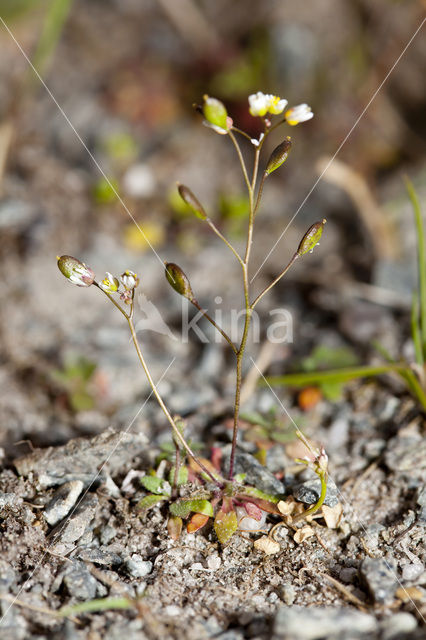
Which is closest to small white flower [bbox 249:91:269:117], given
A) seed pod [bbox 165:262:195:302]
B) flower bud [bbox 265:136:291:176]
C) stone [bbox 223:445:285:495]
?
flower bud [bbox 265:136:291:176]

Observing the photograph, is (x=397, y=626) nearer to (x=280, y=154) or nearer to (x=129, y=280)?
(x=129, y=280)

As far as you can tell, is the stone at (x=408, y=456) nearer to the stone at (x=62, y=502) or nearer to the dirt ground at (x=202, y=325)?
the dirt ground at (x=202, y=325)

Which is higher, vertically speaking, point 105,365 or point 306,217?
point 306,217

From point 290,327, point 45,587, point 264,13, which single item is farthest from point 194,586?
point 264,13

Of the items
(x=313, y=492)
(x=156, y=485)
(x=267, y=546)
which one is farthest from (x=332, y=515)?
(x=156, y=485)

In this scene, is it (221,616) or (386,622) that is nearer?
(386,622)

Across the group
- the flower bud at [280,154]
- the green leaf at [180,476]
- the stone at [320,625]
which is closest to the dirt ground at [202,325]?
the stone at [320,625]

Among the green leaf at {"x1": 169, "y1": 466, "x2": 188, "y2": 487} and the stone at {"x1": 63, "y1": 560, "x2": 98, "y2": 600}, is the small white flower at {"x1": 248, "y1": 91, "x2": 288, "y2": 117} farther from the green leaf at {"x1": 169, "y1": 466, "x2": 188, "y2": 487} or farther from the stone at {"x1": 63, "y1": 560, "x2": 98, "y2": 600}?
the stone at {"x1": 63, "y1": 560, "x2": 98, "y2": 600}

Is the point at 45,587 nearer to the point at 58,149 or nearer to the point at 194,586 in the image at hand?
the point at 194,586
